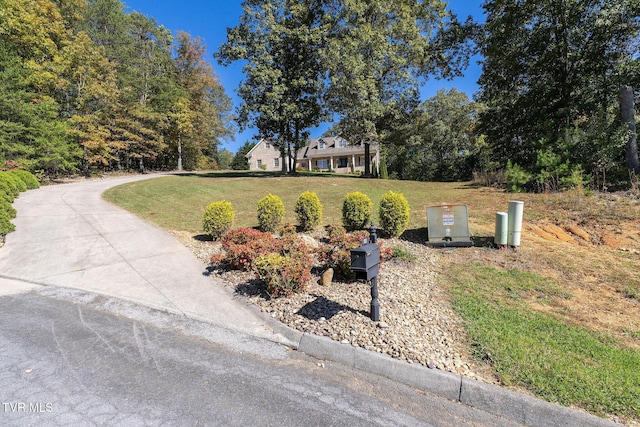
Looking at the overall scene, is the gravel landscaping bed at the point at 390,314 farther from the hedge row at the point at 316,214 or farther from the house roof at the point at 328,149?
the house roof at the point at 328,149

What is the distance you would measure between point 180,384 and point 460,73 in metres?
24.2

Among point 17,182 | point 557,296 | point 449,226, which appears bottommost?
point 557,296

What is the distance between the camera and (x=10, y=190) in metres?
9.26

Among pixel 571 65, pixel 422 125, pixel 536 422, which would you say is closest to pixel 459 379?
pixel 536 422

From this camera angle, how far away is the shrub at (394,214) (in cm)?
620

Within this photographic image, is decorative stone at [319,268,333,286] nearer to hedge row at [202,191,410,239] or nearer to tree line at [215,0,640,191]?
hedge row at [202,191,410,239]

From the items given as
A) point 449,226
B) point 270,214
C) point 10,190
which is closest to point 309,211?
point 270,214

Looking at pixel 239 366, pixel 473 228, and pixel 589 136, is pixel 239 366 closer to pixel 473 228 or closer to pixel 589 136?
pixel 473 228

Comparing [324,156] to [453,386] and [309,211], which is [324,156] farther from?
[453,386]

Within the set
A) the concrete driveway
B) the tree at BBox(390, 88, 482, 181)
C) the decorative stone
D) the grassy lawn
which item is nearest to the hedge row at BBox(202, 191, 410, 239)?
the grassy lawn

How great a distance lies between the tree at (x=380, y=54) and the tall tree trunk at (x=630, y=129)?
1088 centimetres

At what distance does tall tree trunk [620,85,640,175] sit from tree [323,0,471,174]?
10.9 meters

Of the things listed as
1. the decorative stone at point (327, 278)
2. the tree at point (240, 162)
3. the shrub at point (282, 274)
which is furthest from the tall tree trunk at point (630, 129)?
the tree at point (240, 162)

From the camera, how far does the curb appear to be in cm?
219
